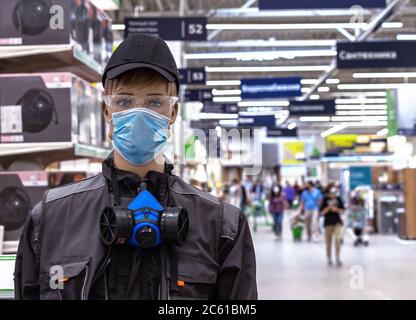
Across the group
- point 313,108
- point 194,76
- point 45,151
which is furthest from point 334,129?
point 45,151

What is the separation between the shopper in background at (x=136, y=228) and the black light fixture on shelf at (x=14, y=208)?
1661 mm

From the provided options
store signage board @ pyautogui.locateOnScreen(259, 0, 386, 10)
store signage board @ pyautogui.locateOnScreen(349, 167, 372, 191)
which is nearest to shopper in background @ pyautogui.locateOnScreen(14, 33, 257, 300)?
store signage board @ pyautogui.locateOnScreen(259, 0, 386, 10)

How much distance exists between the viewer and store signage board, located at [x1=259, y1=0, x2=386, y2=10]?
Result: 7.36 m

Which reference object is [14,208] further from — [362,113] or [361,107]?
[362,113]

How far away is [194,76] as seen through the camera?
1434cm

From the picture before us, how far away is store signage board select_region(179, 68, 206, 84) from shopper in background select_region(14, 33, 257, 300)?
1244 centimetres

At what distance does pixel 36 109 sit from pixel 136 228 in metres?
1.91

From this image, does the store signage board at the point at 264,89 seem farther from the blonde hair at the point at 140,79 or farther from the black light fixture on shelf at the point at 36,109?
the blonde hair at the point at 140,79

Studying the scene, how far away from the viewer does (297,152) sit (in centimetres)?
4325

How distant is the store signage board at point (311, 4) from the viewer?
736cm

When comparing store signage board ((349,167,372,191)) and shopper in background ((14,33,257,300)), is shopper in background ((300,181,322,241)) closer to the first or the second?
store signage board ((349,167,372,191))

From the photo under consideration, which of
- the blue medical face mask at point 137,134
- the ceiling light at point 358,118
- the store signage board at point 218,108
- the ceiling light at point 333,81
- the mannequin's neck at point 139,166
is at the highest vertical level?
the ceiling light at point 333,81

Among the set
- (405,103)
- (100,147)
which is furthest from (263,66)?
(100,147)

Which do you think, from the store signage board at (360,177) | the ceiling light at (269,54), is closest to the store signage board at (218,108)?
the ceiling light at (269,54)
